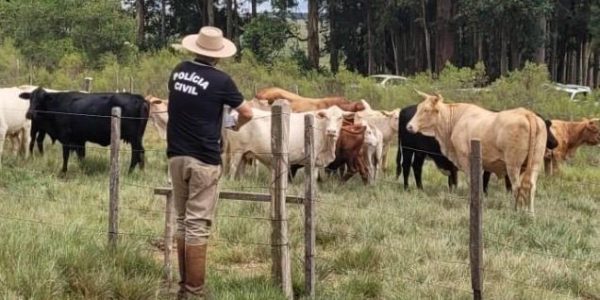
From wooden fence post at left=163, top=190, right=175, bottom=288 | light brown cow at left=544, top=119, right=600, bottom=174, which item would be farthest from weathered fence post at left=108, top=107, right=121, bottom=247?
light brown cow at left=544, top=119, right=600, bottom=174

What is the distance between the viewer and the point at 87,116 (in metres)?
13.1

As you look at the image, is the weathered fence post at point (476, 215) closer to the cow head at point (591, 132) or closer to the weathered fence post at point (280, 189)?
the weathered fence post at point (280, 189)

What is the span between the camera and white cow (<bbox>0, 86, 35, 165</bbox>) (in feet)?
46.0

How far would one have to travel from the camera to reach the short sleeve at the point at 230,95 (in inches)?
235

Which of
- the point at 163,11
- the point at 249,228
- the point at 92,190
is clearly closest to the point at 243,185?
the point at 92,190

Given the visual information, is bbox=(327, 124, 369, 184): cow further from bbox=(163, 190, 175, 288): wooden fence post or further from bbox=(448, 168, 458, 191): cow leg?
bbox=(163, 190, 175, 288): wooden fence post

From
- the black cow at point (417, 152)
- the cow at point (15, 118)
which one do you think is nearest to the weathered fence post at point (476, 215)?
the black cow at point (417, 152)

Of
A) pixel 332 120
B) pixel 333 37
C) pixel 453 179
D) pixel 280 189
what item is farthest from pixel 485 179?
pixel 333 37

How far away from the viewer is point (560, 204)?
12.6 m

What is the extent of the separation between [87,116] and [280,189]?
769 centimetres

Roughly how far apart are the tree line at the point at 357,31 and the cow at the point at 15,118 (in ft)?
48.2

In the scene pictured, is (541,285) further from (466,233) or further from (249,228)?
(249,228)

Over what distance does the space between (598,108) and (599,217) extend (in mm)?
11242

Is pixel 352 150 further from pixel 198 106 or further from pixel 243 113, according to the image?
pixel 198 106
